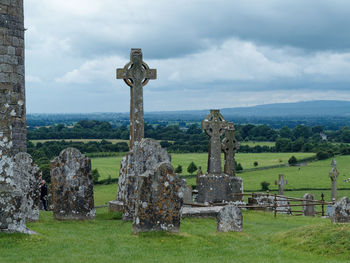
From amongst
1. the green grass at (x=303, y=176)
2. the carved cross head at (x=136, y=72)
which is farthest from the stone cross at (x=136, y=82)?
the green grass at (x=303, y=176)

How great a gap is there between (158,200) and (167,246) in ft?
4.74

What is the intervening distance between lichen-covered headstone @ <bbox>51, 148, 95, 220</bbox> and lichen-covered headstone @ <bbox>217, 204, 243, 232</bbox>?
15.5ft

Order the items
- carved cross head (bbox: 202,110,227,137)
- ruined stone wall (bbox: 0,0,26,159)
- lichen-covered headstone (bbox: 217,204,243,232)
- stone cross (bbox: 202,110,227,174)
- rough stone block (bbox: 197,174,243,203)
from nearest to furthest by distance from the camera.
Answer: lichen-covered headstone (bbox: 217,204,243,232)
ruined stone wall (bbox: 0,0,26,159)
rough stone block (bbox: 197,174,243,203)
stone cross (bbox: 202,110,227,174)
carved cross head (bbox: 202,110,227,137)

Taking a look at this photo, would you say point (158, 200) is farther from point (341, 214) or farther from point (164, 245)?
point (341, 214)

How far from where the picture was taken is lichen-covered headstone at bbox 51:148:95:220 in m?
18.0

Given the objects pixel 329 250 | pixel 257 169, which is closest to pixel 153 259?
pixel 329 250

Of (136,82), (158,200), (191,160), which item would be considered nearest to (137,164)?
(158,200)

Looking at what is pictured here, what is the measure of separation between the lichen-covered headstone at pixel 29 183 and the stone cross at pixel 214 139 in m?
10.8

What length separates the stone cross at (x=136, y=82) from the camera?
69.7ft

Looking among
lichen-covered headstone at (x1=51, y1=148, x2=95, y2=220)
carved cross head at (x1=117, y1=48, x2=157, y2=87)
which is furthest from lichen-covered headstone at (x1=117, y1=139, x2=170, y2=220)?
carved cross head at (x1=117, y1=48, x2=157, y2=87)

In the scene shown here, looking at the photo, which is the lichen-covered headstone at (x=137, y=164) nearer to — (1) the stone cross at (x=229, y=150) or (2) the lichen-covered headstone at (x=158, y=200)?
(2) the lichen-covered headstone at (x=158, y=200)

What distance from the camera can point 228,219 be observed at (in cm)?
1678

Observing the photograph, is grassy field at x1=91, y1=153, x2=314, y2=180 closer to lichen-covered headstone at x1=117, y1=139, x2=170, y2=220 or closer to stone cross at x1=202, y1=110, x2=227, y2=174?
stone cross at x1=202, y1=110, x2=227, y2=174

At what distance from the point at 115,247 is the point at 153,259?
1521mm
